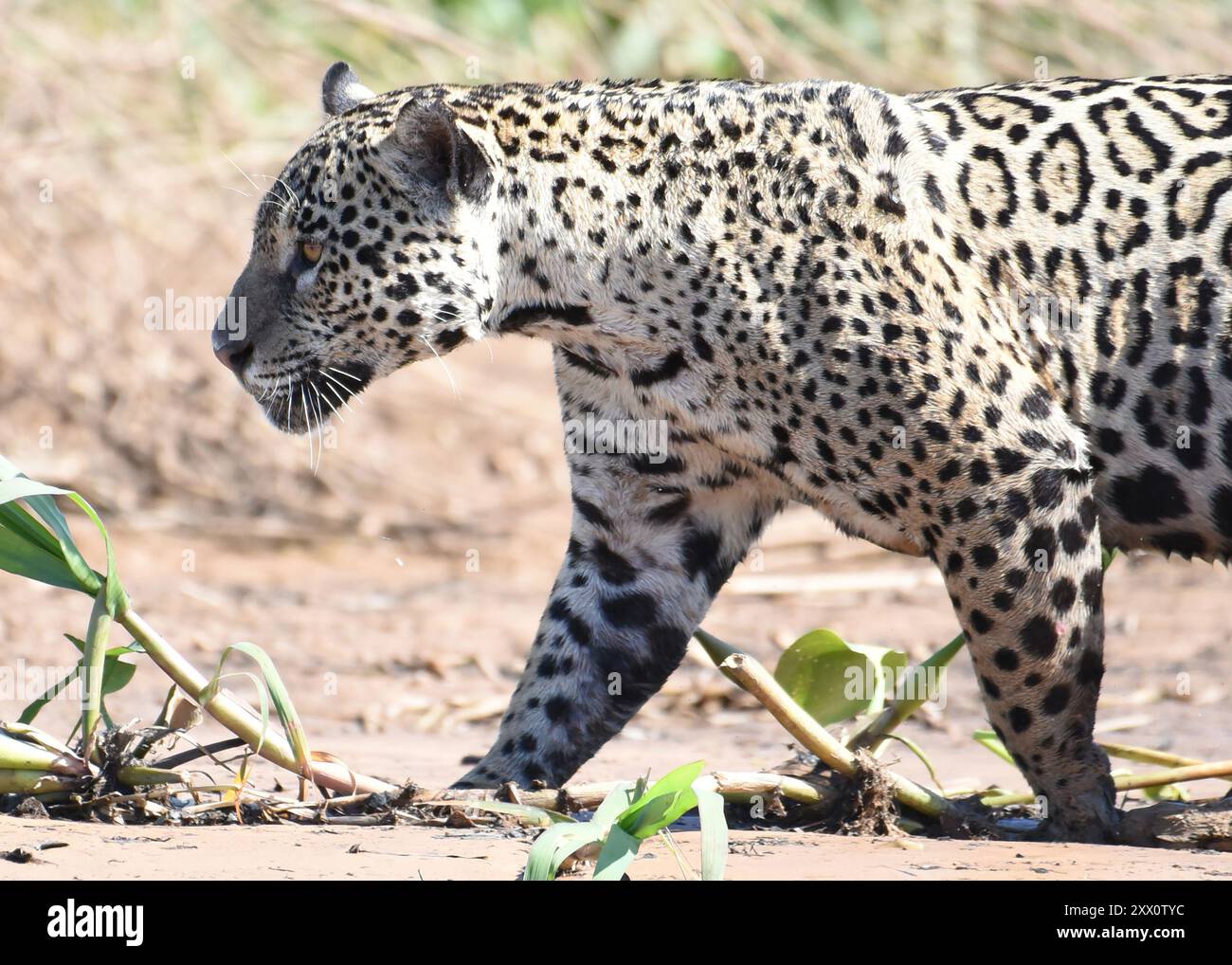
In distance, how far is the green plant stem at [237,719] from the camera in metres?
4.29

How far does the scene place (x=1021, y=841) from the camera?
15.1ft

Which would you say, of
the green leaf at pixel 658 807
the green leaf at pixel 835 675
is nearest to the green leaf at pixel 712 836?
the green leaf at pixel 658 807

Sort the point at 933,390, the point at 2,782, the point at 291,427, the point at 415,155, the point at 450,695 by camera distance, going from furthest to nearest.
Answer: the point at 450,695
the point at 291,427
the point at 415,155
the point at 933,390
the point at 2,782

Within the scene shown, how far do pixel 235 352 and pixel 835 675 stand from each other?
197 centimetres

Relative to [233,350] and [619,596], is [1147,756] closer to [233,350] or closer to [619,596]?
[619,596]

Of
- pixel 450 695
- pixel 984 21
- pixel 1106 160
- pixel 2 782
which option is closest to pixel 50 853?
pixel 2 782

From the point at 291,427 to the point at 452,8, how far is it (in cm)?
853

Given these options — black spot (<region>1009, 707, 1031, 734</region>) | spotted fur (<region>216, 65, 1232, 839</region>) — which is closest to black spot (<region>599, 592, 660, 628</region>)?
spotted fur (<region>216, 65, 1232, 839</region>)

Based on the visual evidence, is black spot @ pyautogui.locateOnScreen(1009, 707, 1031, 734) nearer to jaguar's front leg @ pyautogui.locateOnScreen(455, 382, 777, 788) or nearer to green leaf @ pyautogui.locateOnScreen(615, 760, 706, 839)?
jaguar's front leg @ pyautogui.locateOnScreen(455, 382, 777, 788)

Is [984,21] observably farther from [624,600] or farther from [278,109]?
[624,600]

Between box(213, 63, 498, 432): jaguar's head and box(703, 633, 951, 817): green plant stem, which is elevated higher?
box(213, 63, 498, 432): jaguar's head

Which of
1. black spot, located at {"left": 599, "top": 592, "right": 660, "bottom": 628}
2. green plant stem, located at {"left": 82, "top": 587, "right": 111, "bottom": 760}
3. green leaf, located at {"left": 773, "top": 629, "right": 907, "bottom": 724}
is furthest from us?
black spot, located at {"left": 599, "top": 592, "right": 660, "bottom": 628}

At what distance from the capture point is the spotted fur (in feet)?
15.2

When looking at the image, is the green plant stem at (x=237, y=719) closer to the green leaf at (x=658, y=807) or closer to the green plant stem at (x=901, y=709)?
the green leaf at (x=658, y=807)
